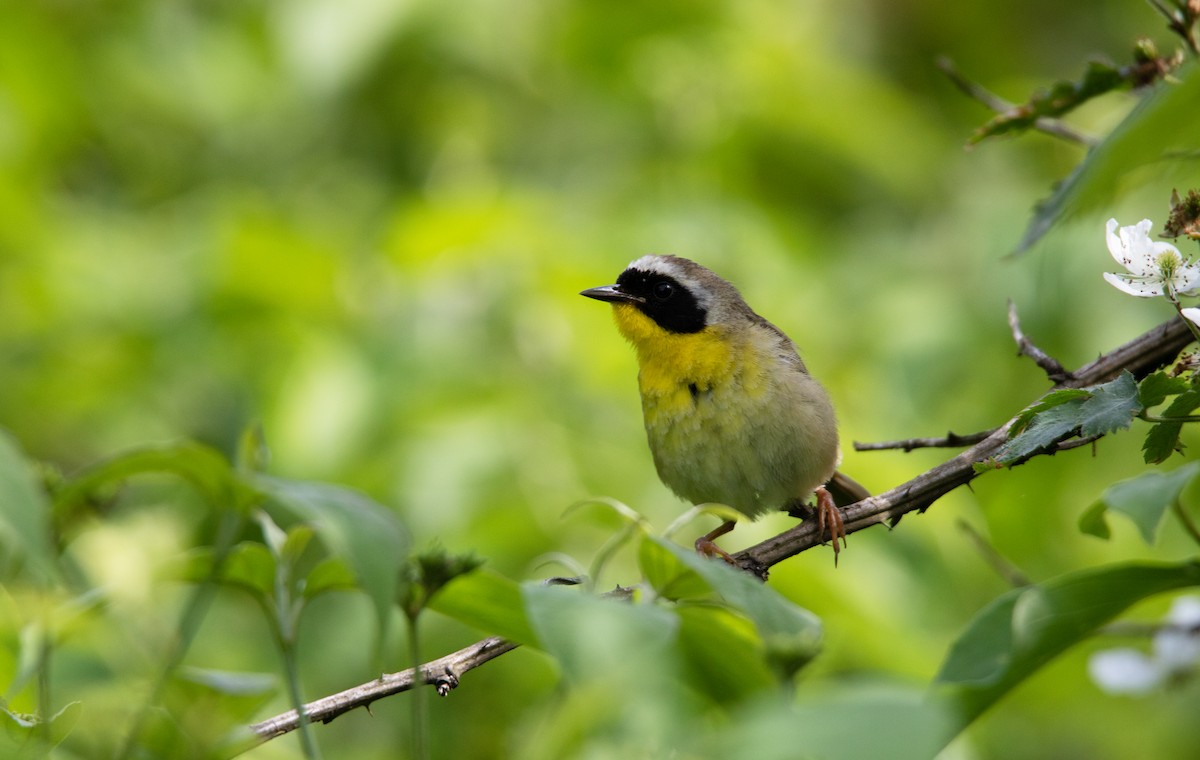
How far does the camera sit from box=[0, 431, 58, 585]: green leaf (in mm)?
1074

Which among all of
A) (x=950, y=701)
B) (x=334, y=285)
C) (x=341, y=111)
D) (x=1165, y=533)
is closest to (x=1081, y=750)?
Result: (x=1165, y=533)

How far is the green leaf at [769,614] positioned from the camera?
3.99 feet

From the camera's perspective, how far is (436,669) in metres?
2.00

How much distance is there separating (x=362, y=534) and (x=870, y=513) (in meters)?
1.69

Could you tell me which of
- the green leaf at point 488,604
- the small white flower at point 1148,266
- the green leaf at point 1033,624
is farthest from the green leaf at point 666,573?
the small white flower at point 1148,266

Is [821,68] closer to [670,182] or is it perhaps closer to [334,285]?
[670,182]

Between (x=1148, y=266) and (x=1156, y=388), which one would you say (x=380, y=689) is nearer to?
(x=1156, y=388)

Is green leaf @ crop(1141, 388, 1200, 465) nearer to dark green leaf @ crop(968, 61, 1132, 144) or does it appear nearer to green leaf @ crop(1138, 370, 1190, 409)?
green leaf @ crop(1138, 370, 1190, 409)

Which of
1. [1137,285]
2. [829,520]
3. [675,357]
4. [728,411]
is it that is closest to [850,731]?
[1137,285]

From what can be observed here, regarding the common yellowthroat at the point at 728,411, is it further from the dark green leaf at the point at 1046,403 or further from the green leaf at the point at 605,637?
the green leaf at the point at 605,637

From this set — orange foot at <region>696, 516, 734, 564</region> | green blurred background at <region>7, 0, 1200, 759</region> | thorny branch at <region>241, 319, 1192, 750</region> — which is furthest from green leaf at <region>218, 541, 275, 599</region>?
orange foot at <region>696, 516, 734, 564</region>

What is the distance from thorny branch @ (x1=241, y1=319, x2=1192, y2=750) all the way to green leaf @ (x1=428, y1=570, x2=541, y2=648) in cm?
14

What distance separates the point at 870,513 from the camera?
2.64m

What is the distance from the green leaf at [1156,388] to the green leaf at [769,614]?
2.45ft
